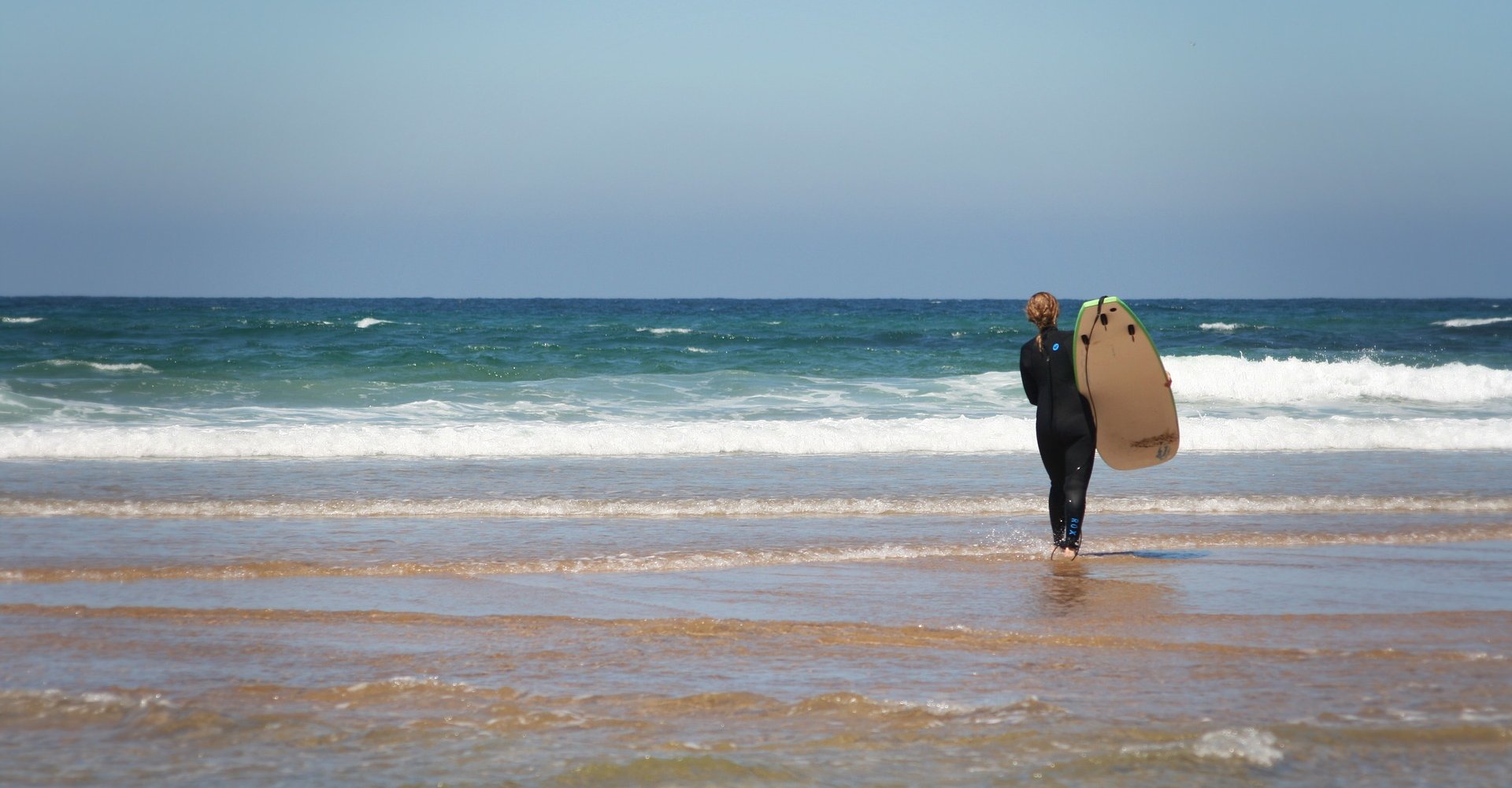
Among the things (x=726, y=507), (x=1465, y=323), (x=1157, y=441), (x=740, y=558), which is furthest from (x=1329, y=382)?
(x=1465, y=323)

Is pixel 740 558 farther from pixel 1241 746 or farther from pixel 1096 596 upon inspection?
pixel 1241 746

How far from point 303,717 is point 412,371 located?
18305mm

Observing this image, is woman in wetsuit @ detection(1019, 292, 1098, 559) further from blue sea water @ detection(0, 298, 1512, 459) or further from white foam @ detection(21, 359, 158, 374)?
white foam @ detection(21, 359, 158, 374)

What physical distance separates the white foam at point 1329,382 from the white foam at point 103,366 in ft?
58.3

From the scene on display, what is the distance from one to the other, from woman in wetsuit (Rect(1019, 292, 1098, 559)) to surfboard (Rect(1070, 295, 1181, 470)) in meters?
0.16

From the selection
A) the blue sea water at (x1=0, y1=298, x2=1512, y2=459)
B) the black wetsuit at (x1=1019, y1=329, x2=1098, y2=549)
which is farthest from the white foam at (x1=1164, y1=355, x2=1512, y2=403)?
the black wetsuit at (x1=1019, y1=329, x2=1098, y2=549)

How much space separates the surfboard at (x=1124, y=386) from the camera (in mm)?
6824

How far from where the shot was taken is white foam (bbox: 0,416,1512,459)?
11.3 m

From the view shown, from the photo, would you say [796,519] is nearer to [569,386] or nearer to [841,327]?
[569,386]

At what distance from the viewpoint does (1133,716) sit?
373 cm

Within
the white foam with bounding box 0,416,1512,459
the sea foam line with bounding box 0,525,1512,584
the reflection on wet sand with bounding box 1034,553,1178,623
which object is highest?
the white foam with bounding box 0,416,1512,459

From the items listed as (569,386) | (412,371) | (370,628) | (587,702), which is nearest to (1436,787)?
(587,702)

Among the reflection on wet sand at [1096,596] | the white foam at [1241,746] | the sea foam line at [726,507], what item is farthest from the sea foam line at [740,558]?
the white foam at [1241,746]

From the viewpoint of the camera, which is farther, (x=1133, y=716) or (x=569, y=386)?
(x=569, y=386)
